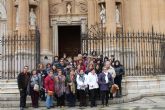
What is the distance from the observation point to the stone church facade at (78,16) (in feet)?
67.4

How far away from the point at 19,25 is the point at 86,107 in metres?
8.56

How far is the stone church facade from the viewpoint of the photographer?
2055 centimetres

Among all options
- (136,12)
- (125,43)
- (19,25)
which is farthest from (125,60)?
(19,25)

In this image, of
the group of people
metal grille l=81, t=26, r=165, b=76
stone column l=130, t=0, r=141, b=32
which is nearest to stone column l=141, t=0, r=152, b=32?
stone column l=130, t=0, r=141, b=32

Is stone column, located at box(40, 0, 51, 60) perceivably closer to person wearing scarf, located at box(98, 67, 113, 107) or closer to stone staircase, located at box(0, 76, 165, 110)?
stone staircase, located at box(0, 76, 165, 110)

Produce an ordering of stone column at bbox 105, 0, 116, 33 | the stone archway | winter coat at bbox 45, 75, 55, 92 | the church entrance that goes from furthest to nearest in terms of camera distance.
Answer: the church entrance → the stone archway → stone column at bbox 105, 0, 116, 33 → winter coat at bbox 45, 75, 55, 92

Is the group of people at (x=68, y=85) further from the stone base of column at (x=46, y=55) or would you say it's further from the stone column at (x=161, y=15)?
the stone column at (x=161, y=15)

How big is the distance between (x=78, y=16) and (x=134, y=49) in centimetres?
438

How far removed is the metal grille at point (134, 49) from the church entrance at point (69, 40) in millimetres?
3182

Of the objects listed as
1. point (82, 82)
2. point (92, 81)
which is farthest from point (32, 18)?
point (92, 81)

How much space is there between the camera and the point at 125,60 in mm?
19734

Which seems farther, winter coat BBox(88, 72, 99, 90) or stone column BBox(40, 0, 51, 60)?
stone column BBox(40, 0, 51, 60)

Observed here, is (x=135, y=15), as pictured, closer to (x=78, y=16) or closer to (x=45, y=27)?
(x=78, y=16)

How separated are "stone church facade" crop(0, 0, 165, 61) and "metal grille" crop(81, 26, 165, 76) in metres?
0.96
